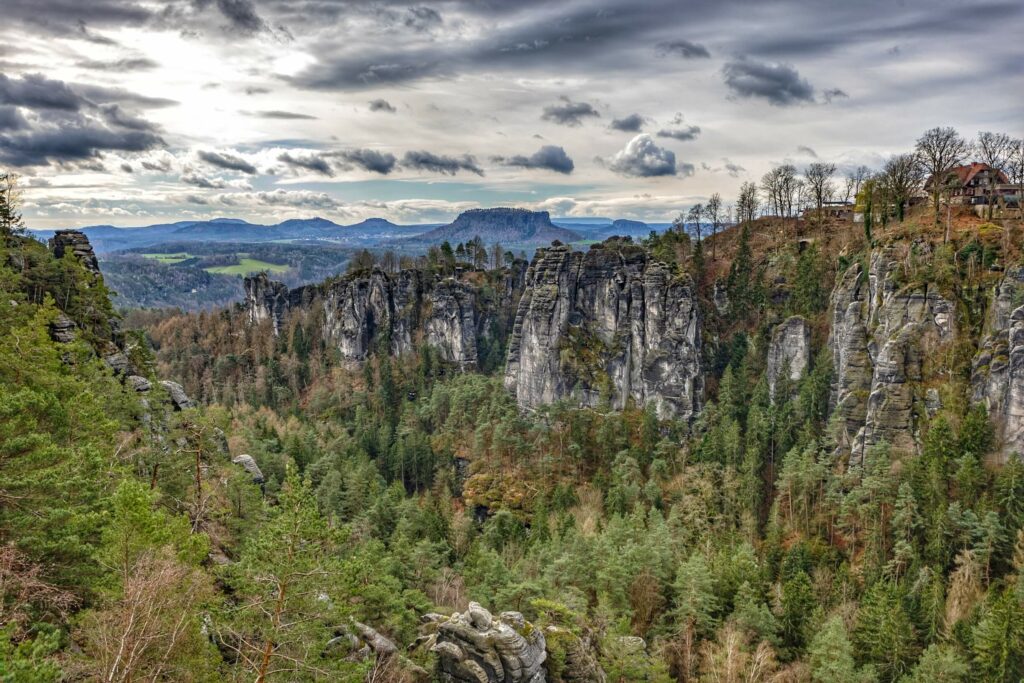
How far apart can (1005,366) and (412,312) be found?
8053 centimetres

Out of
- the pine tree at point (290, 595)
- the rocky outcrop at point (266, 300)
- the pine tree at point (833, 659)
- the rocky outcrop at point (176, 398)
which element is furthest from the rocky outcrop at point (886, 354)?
the rocky outcrop at point (266, 300)

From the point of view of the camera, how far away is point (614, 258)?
7875 centimetres

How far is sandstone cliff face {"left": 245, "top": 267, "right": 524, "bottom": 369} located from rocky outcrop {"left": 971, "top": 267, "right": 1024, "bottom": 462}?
69476 mm

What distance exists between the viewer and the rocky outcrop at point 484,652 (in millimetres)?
23953

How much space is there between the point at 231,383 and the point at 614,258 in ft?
222

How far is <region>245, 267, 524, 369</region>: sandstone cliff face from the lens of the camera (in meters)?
100

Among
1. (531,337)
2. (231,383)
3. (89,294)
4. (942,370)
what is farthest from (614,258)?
(231,383)

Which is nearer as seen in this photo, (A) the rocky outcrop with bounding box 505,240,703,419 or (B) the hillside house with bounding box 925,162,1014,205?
(B) the hillside house with bounding box 925,162,1014,205

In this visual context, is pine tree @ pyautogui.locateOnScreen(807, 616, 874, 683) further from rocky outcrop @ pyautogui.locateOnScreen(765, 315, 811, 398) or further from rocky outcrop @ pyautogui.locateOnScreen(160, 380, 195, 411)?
rocky outcrop @ pyautogui.locateOnScreen(160, 380, 195, 411)

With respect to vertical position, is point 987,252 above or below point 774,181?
below

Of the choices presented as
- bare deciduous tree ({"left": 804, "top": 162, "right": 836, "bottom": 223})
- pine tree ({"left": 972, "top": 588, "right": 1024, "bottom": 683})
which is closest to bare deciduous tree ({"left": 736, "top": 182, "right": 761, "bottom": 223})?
bare deciduous tree ({"left": 804, "top": 162, "right": 836, "bottom": 223})

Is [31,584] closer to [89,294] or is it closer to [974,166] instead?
[89,294]

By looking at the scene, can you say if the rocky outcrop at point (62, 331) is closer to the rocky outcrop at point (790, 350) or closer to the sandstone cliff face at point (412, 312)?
the rocky outcrop at point (790, 350)

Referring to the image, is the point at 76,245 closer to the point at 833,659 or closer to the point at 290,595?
the point at 290,595
